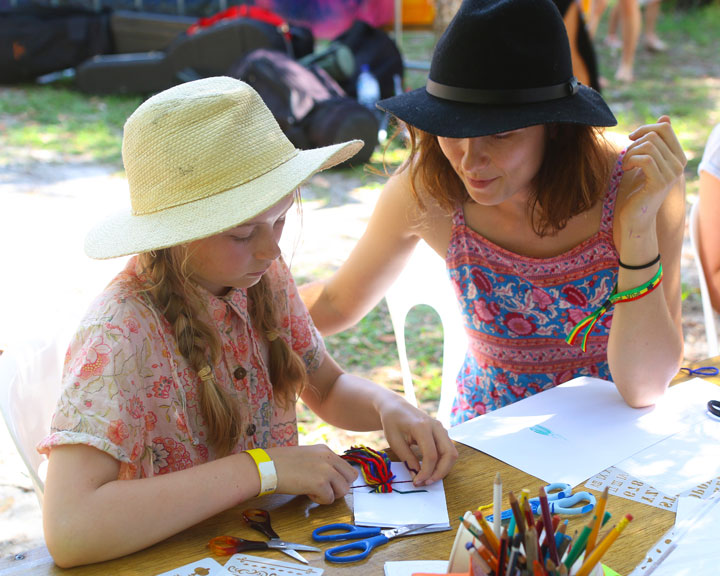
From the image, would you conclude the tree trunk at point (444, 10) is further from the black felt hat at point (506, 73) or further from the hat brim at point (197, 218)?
the hat brim at point (197, 218)

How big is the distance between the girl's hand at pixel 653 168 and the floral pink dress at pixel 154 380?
2.49 feet

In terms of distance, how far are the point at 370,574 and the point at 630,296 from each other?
3.02 feet

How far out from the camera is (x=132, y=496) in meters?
1.25

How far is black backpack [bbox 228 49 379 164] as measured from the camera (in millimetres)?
5945

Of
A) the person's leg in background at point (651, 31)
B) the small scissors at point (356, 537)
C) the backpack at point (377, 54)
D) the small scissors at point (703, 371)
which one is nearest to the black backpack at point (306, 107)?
the backpack at point (377, 54)

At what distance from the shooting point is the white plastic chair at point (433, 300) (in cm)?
232

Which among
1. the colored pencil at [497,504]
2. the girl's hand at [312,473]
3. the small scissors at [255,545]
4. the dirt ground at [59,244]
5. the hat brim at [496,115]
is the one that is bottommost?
the dirt ground at [59,244]

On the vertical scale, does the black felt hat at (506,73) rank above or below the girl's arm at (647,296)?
above

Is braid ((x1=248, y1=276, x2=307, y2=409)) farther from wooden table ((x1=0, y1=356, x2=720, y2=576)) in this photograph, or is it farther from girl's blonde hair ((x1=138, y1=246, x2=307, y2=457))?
wooden table ((x1=0, y1=356, x2=720, y2=576))

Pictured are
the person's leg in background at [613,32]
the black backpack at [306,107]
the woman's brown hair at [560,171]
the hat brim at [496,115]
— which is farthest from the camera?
the person's leg in background at [613,32]

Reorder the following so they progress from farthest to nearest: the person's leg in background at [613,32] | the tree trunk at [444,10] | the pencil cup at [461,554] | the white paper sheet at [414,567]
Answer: the person's leg in background at [613,32] < the tree trunk at [444,10] < the white paper sheet at [414,567] < the pencil cup at [461,554]

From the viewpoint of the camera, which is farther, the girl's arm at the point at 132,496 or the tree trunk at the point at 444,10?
the tree trunk at the point at 444,10

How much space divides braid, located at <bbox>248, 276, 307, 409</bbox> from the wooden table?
38 cm

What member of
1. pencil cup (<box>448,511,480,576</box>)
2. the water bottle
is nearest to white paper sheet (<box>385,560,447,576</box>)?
pencil cup (<box>448,511,480,576</box>)
